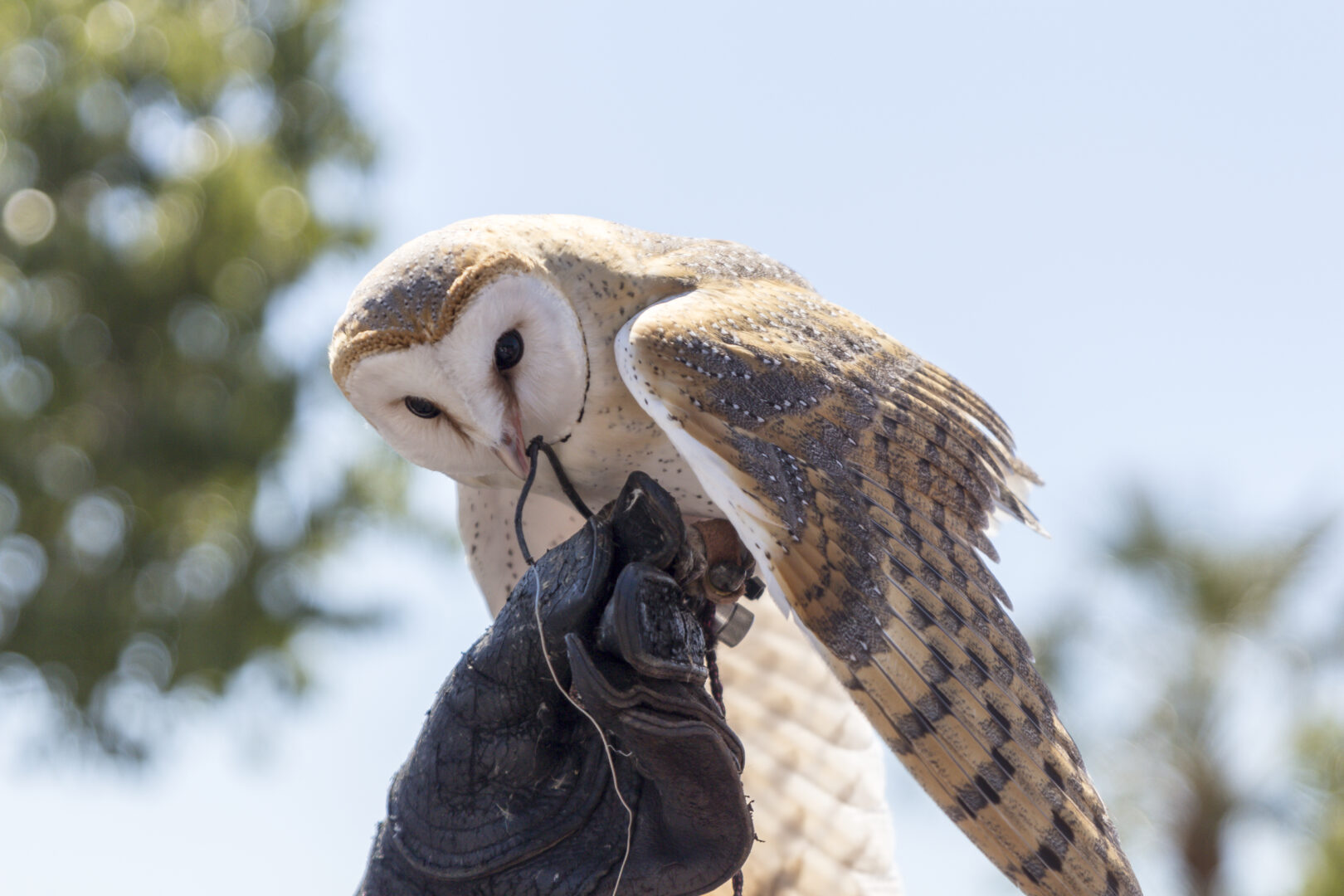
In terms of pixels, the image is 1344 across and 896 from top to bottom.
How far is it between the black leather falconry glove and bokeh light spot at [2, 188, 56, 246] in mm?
5959

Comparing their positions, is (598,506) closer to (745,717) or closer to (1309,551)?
(745,717)

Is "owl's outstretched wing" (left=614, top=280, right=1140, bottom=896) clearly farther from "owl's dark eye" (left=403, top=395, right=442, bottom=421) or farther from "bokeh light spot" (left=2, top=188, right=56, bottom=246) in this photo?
"bokeh light spot" (left=2, top=188, right=56, bottom=246)

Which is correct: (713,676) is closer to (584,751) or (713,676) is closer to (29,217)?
(584,751)

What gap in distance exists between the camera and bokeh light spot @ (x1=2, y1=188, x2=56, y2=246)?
6.70 metres

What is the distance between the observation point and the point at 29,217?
6777 mm

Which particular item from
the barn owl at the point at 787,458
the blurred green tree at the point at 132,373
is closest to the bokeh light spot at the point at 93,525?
the blurred green tree at the point at 132,373

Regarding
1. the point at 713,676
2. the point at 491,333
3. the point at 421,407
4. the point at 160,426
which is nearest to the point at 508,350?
the point at 491,333

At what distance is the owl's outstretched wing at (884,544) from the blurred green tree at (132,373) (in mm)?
5270

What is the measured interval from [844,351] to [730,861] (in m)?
0.88

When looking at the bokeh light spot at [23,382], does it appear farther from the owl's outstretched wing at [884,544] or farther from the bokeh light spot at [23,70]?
the owl's outstretched wing at [884,544]

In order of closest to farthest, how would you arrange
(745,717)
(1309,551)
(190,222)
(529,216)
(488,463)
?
(488,463) < (529,216) < (745,717) < (190,222) < (1309,551)

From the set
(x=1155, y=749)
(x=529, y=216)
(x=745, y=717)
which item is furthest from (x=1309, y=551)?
(x=529, y=216)

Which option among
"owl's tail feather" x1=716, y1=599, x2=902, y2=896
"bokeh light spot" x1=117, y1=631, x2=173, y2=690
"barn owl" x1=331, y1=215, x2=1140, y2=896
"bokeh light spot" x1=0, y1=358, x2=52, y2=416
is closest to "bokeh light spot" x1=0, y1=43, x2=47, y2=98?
"bokeh light spot" x1=0, y1=358, x2=52, y2=416

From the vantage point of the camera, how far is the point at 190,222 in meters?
6.77
